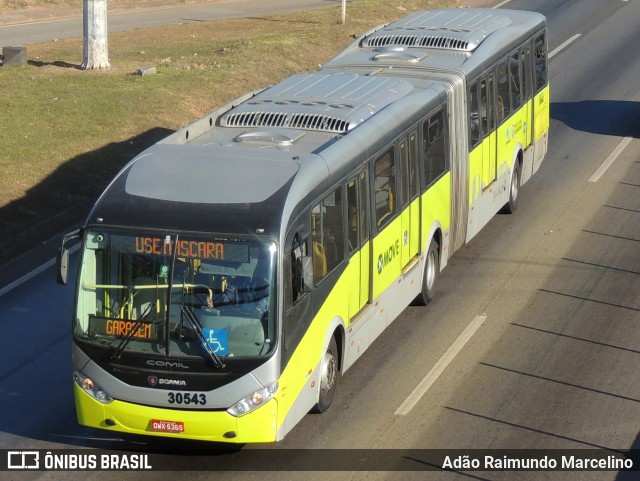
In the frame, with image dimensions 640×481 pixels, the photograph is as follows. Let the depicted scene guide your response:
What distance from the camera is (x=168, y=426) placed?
38.4ft

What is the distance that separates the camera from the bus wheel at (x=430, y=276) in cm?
1673

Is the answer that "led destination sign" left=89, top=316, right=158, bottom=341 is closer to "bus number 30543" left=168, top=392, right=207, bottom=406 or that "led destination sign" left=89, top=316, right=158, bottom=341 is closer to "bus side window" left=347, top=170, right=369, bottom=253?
"bus number 30543" left=168, top=392, right=207, bottom=406

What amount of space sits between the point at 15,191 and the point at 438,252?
8380 mm

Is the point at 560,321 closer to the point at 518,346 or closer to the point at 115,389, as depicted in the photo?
the point at 518,346

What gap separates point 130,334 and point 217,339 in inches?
33.8

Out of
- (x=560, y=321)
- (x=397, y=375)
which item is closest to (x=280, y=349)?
(x=397, y=375)

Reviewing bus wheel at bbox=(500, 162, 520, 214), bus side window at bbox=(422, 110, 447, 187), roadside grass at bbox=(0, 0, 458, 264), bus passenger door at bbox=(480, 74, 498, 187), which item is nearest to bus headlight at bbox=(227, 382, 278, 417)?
bus side window at bbox=(422, 110, 447, 187)

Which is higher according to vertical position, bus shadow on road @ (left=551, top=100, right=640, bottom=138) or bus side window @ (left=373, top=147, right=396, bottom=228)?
bus side window @ (left=373, top=147, right=396, bottom=228)

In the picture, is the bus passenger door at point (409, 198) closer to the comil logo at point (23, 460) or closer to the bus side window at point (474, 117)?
the bus side window at point (474, 117)

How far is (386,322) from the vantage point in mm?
15188

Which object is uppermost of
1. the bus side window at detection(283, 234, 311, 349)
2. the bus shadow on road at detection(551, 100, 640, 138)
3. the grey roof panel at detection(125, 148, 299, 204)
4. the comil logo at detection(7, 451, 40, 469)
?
the grey roof panel at detection(125, 148, 299, 204)

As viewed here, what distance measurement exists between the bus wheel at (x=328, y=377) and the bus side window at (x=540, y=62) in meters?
10.3

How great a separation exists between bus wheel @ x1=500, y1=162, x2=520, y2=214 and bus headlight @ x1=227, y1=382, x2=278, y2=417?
402 inches

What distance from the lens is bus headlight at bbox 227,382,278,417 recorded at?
11.6 m
